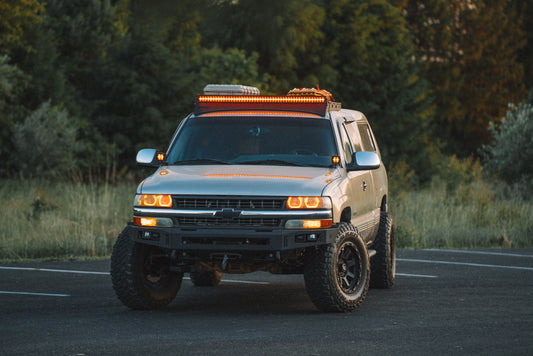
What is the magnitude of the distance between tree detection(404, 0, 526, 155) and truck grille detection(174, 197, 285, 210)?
58961 mm

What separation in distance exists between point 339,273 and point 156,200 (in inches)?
71.5

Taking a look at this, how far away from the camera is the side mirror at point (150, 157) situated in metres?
10.8

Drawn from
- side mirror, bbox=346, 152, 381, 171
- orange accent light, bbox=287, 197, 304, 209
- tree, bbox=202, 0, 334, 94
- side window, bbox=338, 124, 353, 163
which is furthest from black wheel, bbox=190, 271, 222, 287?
tree, bbox=202, 0, 334, 94

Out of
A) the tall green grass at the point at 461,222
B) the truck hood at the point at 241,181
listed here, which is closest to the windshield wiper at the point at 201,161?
the truck hood at the point at 241,181

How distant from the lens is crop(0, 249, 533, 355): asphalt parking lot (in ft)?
26.9

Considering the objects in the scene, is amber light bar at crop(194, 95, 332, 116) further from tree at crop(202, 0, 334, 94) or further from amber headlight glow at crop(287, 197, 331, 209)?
tree at crop(202, 0, 334, 94)

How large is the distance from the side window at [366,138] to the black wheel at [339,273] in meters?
2.76

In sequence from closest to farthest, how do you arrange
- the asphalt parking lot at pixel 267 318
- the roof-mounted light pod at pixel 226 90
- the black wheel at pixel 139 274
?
the asphalt parking lot at pixel 267 318
the black wheel at pixel 139 274
the roof-mounted light pod at pixel 226 90

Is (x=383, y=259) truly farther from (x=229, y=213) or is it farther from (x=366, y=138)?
(x=229, y=213)

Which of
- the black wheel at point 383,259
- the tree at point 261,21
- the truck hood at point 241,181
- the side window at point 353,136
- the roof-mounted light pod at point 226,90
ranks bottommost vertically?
the black wheel at point 383,259

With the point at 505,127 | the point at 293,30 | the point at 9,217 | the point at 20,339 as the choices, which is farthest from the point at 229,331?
the point at 505,127

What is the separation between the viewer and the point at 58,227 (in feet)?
62.1

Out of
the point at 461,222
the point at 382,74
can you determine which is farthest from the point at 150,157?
the point at 382,74

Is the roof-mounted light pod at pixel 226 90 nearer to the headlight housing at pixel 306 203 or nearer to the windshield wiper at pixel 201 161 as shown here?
the windshield wiper at pixel 201 161
